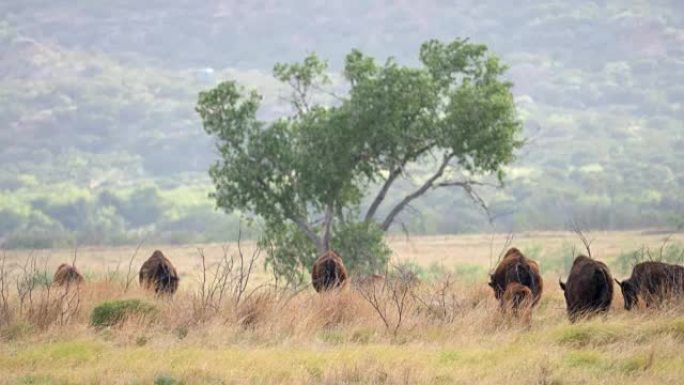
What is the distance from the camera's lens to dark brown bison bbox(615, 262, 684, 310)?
17.7 m

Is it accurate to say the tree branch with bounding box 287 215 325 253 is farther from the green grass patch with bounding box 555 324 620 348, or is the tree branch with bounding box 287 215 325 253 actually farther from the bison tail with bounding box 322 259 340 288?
the green grass patch with bounding box 555 324 620 348

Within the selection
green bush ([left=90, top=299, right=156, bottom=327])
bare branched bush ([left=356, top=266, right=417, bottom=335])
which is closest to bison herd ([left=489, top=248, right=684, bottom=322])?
bare branched bush ([left=356, top=266, right=417, bottom=335])

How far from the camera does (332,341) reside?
1595 cm

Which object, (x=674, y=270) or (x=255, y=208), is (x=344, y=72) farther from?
(x=674, y=270)

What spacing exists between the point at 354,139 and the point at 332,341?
12.0 m

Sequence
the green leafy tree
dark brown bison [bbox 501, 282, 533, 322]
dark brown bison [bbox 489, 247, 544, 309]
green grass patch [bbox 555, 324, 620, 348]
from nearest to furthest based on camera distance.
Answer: green grass patch [bbox 555, 324, 620, 348], dark brown bison [bbox 501, 282, 533, 322], dark brown bison [bbox 489, 247, 544, 309], the green leafy tree

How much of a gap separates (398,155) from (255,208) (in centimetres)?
347

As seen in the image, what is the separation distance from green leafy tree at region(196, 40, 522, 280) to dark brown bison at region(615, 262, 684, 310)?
9328 mm

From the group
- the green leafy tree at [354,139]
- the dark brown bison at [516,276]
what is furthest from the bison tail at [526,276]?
the green leafy tree at [354,139]

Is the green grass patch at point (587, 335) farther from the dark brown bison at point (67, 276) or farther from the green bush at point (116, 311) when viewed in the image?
the dark brown bison at point (67, 276)

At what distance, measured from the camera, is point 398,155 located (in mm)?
27922

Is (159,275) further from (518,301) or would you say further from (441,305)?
(518,301)

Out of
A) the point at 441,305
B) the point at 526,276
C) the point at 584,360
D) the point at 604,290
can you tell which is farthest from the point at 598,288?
the point at 584,360

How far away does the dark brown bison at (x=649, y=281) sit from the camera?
17.7 metres
